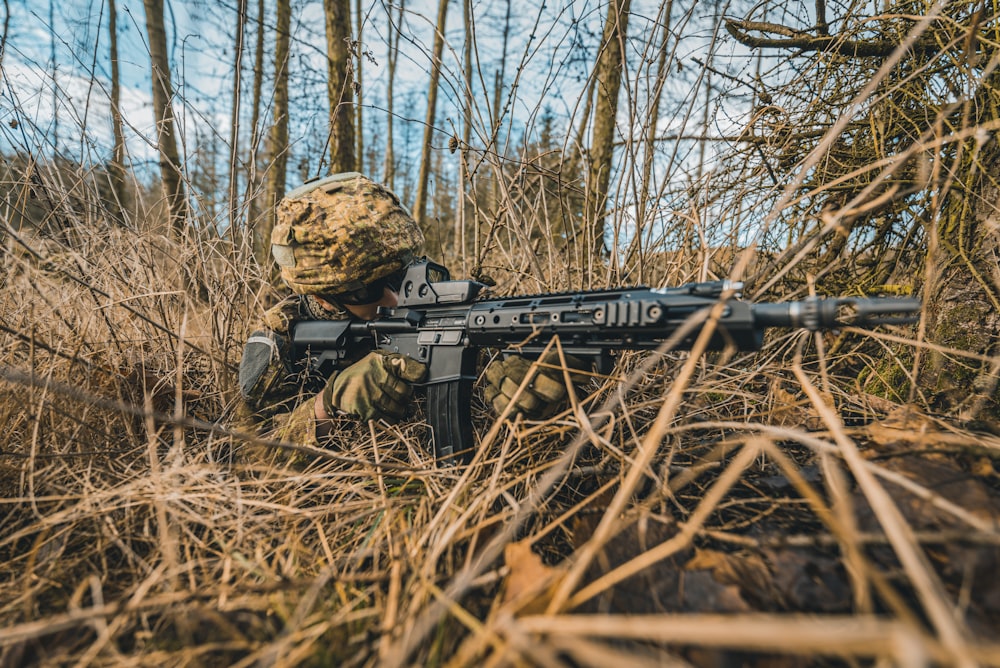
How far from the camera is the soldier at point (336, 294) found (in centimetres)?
206

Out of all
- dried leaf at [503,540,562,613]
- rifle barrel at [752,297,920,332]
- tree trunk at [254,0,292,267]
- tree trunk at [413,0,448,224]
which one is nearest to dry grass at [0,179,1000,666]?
dried leaf at [503,540,562,613]

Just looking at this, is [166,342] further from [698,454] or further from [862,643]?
[862,643]

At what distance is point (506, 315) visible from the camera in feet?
5.65

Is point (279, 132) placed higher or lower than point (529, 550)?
higher

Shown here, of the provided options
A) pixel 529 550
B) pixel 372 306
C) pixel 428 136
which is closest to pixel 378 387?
pixel 372 306

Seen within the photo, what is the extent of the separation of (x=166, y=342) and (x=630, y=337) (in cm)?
240

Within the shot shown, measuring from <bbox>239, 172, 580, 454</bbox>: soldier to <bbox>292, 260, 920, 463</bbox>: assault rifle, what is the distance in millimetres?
114

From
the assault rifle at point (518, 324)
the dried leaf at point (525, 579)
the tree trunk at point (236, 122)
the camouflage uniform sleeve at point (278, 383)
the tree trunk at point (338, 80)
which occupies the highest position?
the tree trunk at point (338, 80)

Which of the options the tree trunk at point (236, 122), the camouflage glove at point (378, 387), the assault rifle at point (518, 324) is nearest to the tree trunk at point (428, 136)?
the tree trunk at point (236, 122)

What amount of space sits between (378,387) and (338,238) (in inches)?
30.3

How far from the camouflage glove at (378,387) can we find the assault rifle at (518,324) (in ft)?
0.30

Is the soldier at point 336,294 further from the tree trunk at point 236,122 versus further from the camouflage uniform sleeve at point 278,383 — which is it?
the tree trunk at point 236,122

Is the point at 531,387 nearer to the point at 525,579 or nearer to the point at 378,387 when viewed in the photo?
the point at 378,387

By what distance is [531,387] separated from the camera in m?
1.79
